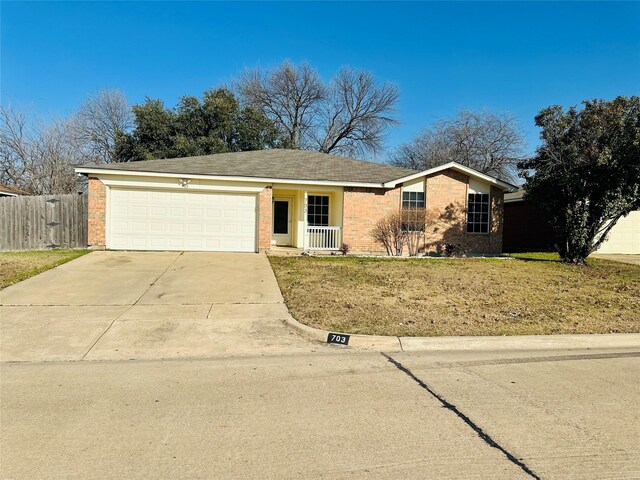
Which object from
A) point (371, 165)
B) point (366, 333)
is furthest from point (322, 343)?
point (371, 165)

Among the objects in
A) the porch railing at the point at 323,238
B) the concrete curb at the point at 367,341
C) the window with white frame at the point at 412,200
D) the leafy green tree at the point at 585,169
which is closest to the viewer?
the concrete curb at the point at 367,341

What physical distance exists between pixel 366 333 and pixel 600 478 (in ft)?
12.2

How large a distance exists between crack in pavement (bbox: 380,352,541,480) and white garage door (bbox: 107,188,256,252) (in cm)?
1087

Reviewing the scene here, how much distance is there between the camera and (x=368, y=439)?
3.49 m

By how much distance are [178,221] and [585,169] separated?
1353 cm

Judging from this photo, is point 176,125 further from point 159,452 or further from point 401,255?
point 159,452

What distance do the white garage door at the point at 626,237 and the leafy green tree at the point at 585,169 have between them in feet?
18.5

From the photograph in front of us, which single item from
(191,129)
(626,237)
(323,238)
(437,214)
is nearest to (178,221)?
(323,238)

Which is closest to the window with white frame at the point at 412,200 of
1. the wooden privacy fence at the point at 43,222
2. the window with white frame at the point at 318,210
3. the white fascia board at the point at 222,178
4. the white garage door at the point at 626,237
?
the white fascia board at the point at 222,178

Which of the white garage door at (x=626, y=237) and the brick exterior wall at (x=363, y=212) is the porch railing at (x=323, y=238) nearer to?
the brick exterior wall at (x=363, y=212)

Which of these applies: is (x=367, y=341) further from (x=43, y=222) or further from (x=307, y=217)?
(x=43, y=222)

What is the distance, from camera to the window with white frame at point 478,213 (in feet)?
58.2

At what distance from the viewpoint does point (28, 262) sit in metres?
11.5

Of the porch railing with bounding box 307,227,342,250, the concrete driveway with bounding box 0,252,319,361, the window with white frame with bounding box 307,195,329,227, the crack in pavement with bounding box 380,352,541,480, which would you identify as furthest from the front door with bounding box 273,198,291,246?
the crack in pavement with bounding box 380,352,541,480
